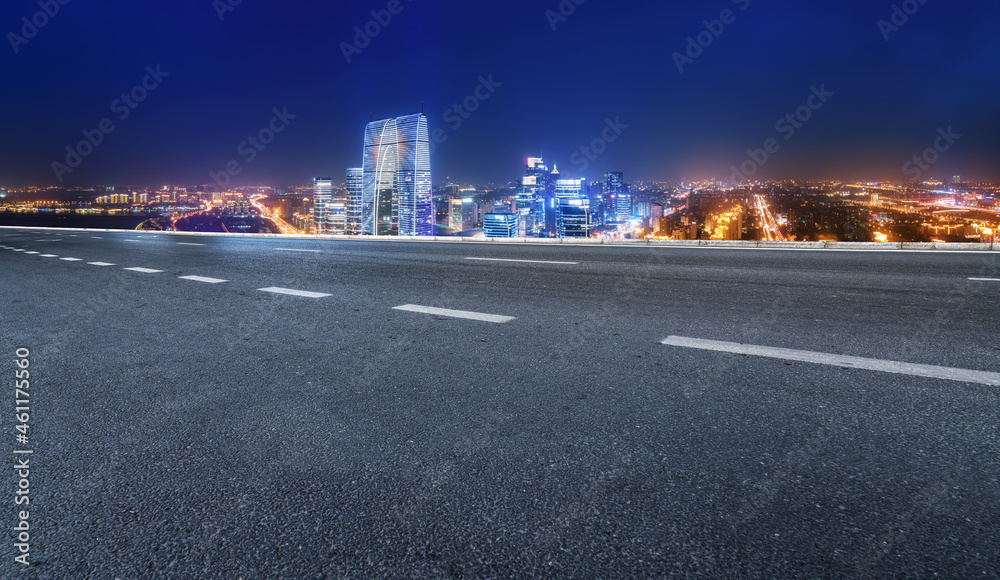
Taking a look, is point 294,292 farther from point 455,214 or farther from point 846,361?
point 455,214

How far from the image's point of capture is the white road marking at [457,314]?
4.09 metres

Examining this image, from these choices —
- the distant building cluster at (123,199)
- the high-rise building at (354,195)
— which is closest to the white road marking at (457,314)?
the high-rise building at (354,195)

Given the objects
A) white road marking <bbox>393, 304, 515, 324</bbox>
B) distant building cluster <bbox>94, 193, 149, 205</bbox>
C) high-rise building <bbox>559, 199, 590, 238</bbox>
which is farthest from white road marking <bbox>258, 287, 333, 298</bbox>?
distant building cluster <bbox>94, 193, 149, 205</bbox>

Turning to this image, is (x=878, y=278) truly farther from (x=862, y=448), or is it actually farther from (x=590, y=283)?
(x=862, y=448)

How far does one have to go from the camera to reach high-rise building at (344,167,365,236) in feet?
170

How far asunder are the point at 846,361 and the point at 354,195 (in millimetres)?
54324

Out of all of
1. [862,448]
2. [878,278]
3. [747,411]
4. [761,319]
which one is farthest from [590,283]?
[862,448]

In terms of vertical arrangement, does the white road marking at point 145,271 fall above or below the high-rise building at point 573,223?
below

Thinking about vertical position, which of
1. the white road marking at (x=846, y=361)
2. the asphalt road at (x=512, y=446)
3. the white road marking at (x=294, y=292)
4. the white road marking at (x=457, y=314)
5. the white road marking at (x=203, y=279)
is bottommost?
the asphalt road at (x=512, y=446)

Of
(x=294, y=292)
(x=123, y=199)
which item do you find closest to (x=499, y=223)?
(x=294, y=292)

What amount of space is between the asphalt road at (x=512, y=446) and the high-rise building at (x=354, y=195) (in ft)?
159

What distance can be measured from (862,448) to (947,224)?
45.1ft

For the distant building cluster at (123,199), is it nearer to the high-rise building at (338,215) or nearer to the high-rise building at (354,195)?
the high-rise building at (354,195)

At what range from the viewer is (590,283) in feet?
19.5
